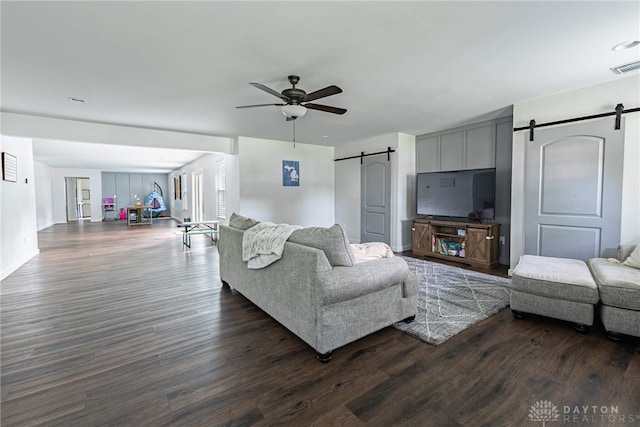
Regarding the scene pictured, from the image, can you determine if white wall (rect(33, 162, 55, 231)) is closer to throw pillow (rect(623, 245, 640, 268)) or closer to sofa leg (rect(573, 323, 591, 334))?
sofa leg (rect(573, 323, 591, 334))

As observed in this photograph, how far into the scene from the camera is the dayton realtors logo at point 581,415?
1531 millimetres

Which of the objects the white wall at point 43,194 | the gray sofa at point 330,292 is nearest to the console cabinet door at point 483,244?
the gray sofa at point 330,292

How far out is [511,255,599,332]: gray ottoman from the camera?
2.44m

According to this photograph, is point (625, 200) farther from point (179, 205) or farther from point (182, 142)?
point (179, 205)

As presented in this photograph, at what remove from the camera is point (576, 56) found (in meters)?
2.67

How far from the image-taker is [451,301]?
3.17 m

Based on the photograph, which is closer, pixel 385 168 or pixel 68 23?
pixel 68 23

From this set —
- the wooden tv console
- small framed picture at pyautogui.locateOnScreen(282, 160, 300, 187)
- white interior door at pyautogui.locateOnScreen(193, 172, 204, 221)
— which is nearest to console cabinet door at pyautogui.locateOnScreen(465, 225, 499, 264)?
the wooden tv console

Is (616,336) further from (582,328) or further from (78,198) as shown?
(78,198)

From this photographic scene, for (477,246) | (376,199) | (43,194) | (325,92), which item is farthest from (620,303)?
(43,194)

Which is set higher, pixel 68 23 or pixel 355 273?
pixel 68 23

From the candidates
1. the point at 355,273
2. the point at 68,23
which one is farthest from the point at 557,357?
the point at 68,23

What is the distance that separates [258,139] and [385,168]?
2868 millimetres

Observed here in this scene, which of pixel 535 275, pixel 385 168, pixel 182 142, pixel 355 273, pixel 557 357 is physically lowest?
pixel 557 357
